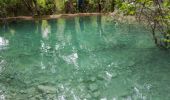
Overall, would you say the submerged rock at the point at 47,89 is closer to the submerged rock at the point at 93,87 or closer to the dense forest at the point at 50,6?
the submerged rock at the point at 93,87

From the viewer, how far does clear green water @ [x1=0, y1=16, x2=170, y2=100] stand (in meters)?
8.81

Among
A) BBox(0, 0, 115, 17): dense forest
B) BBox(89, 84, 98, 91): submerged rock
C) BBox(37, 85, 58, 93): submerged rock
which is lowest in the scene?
BBox(37, 85, 58, 93): submerged rock

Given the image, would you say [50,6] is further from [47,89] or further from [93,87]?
[93,87]

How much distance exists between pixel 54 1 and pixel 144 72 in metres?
27.8

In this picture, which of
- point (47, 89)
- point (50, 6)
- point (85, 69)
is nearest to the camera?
point (47, 89)

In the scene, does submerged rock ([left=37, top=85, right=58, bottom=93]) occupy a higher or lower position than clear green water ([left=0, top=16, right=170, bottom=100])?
lower

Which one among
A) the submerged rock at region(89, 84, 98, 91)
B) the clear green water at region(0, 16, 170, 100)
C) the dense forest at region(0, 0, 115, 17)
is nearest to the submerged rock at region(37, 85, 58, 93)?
the clear green water at region(0, 16, 170, 100)

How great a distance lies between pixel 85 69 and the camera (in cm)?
1152

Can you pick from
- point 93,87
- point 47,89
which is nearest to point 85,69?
point 93,87

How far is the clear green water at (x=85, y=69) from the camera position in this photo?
8.81m

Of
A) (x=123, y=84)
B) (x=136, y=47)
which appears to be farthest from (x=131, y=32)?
(x=123, y=84)

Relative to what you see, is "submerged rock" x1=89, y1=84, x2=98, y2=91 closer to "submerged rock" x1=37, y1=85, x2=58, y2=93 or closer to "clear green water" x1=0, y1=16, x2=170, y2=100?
"clear green water" x1=0, y1=16, x2=170, y2=100

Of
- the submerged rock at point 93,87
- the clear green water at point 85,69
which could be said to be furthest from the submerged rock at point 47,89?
the submerged rock at point 93,87

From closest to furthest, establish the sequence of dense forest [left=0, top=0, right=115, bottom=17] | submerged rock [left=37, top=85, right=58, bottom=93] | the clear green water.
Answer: the clear green water
submerged rock [left=37, top=85, right=58, bottom=93]
dense forest [left=0, top=0, right=115, bottom=17]
